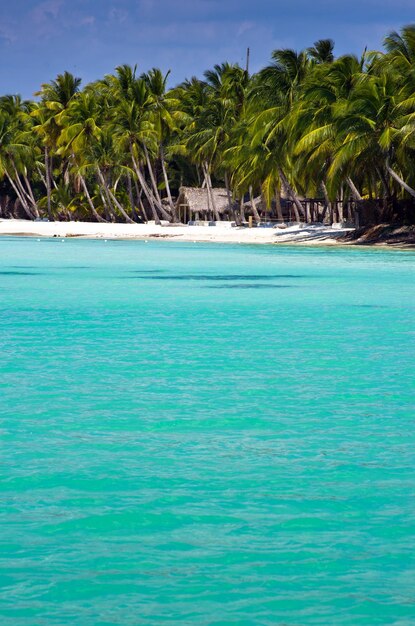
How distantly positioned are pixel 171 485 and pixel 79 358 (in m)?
5.10

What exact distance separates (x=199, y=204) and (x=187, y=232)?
1040 cm

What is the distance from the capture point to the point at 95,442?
6.79 metres

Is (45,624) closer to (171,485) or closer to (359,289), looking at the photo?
(171,485)

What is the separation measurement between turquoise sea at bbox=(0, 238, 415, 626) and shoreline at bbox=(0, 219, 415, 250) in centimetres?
2785

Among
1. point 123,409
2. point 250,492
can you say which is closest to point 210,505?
point 250,492

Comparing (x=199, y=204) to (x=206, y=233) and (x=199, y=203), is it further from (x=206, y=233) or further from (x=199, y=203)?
(x=206, y=233)

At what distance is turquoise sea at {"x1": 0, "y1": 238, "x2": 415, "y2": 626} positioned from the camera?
13.6 feet

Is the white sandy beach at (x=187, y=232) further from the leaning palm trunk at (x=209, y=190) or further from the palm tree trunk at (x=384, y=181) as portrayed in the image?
the palm tree trunk at (x=384, y=181)

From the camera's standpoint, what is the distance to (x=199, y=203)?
209 feet

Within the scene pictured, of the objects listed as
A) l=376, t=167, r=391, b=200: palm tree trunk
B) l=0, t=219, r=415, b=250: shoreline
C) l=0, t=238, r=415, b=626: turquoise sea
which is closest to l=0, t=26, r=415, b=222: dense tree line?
l=376, t=167, r=391, b=200: palm tree trunk

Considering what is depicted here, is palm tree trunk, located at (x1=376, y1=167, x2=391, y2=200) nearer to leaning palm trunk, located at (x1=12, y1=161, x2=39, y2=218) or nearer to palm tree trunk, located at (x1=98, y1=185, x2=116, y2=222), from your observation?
palm tree trunk, located at (x1=98, y1=185, x2=116, y2=222)

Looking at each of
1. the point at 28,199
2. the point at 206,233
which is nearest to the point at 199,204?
the point at 206,233

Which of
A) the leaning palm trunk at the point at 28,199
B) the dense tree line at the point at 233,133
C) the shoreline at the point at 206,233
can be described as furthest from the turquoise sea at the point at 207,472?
the leaning palm trunk at the point at 28,199

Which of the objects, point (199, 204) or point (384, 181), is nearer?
point (384, 181)
